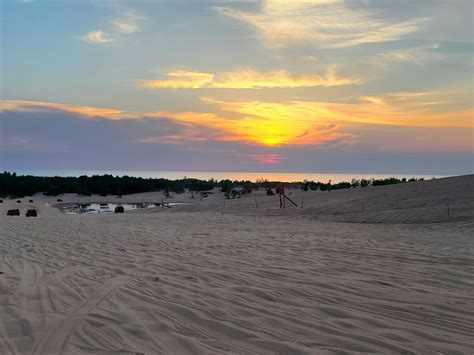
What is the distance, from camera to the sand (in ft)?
13.1

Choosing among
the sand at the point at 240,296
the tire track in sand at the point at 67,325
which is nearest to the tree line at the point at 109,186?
the sand at the point at 240,296

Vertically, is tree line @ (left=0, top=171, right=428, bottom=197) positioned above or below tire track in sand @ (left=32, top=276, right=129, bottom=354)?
above

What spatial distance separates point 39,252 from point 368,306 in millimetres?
7135

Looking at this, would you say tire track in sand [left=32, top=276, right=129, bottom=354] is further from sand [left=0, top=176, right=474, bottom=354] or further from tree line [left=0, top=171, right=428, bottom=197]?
tree line [left=0, top=171, right=428, bottom=197]

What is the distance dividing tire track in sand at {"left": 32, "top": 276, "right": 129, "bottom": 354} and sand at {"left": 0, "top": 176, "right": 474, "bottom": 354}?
0.4 inches

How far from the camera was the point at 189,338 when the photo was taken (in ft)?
13.4

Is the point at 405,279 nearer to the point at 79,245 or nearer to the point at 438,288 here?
the point at 438,288

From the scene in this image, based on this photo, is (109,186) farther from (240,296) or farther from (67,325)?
(67,325)

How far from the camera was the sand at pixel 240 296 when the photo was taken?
13.1 feet

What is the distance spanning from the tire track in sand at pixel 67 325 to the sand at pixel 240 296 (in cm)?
1

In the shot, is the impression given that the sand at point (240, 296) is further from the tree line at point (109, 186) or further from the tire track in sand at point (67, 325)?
the tree line at point (109, 186)

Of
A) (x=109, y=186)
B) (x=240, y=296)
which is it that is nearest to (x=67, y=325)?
(x=240, y=296)

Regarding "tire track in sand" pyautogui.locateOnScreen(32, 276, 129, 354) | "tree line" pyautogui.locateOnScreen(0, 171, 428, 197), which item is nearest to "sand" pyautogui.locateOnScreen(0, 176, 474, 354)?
"tire track in sand" pyautogui.locateOnScreen(32, 276, 129, 354)

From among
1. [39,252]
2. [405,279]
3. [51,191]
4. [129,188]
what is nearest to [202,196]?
[129,188]
